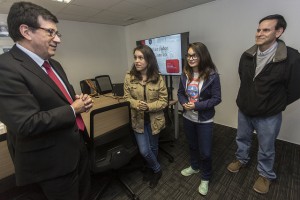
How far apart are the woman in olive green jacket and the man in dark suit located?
661 mm

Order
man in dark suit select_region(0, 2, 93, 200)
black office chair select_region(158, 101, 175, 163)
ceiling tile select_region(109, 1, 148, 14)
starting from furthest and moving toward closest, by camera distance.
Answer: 1. ceiling tile select_region(109, 1, 148, 14)
2. black office chair select_region(158, 101, 175, 163)
3. man in dark suit select_region(0, 2, 93, 200)

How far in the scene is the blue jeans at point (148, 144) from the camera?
1676 millimetres

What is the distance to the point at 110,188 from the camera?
185 centimetres

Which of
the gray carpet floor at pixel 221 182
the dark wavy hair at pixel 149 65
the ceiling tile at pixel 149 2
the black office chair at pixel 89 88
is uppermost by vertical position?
the ceiling tile at pixel 149 2

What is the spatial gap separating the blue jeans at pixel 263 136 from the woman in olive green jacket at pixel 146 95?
0.95 metres

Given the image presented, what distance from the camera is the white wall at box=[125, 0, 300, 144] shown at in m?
2.23

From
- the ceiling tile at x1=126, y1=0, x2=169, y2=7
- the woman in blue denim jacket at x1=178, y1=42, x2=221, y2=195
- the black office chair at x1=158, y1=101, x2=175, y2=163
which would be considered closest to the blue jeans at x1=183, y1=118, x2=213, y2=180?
the woman in blue denim jacket at x1=178, y1=42, x2=221, y2=195

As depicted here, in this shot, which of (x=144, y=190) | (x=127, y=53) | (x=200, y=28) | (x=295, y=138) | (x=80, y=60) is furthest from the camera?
(x=127, y=53)

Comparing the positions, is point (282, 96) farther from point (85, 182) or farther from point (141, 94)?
point (85, 182)

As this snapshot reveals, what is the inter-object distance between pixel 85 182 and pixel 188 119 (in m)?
1.08

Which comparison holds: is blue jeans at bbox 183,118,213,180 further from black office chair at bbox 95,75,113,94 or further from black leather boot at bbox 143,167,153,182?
black office chair at bbox 95,75,113,94

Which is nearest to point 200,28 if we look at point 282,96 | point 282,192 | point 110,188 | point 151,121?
point 282,96

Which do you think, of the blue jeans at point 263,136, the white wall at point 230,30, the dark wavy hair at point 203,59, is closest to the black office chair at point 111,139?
the dark wavy hair at point 203,59

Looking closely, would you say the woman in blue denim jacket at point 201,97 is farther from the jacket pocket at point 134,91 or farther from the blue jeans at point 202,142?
the jacket pocket at point 134,91
